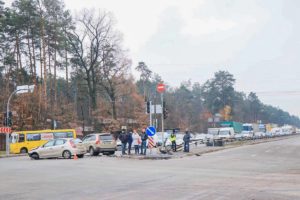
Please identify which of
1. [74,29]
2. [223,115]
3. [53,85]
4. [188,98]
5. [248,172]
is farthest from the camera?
[188,98]

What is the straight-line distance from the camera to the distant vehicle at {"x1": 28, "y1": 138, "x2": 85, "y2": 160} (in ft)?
105

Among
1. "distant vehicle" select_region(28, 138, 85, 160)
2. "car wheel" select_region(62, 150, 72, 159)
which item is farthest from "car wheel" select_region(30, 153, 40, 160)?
"car wheel" select_region(62, 150, 72, 159)

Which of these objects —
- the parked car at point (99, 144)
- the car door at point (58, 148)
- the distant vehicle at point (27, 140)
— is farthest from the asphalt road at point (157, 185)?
the distant vehicle at point (27, 140)

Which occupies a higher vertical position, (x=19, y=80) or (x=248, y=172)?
(x=19, y=80)

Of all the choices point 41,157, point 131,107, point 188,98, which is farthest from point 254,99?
point 41,157

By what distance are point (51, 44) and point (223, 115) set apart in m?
80.0

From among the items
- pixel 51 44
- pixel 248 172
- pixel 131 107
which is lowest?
pixel 248 172

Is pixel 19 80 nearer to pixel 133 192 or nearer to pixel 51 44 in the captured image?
pixel 51 44

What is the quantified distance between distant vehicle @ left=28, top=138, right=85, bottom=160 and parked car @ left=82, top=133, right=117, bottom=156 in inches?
116

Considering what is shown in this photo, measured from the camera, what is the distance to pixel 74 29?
67.4 m

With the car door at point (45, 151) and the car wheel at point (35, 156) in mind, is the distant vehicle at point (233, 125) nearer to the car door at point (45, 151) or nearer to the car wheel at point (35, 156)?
the car door at point (45, 151)

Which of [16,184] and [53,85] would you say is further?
[53,85]

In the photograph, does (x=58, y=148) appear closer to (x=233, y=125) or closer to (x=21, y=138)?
(x=21, y=138)

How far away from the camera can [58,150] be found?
1273 inches
